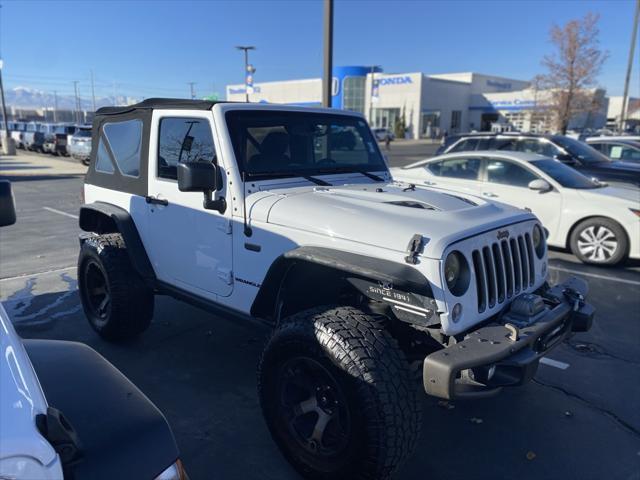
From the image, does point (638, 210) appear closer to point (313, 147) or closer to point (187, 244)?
point (313, 147)

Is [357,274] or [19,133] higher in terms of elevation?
[19,133]

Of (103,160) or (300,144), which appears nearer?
(300,144)

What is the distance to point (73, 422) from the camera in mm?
1608

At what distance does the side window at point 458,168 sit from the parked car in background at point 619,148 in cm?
610

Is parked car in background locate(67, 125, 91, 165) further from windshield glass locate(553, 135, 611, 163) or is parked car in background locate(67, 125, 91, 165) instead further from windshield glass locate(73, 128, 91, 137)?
windshield glass locate(553, 135, 611, 163)

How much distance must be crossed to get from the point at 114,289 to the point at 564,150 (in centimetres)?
873

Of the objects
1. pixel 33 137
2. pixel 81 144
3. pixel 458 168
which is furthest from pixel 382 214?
pixel 33 137

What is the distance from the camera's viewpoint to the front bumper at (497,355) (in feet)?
7.84

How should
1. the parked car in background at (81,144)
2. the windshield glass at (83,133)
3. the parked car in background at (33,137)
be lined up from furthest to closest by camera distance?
1. the parked car in background at (33,137)
2. the windshield glass at (83,133)
3. the parked car in background at (81,144)

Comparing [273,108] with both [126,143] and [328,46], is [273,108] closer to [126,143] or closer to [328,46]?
[126,143]

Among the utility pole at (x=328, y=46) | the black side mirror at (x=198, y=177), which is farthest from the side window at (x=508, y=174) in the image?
the black side mirror at (x=198, y=177)

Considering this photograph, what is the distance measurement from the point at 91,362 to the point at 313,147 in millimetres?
2453

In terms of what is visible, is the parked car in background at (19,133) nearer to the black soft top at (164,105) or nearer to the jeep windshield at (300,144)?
the black soft top at (164,105)

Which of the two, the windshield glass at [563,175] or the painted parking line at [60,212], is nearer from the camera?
the windshield glass at [563,175]
